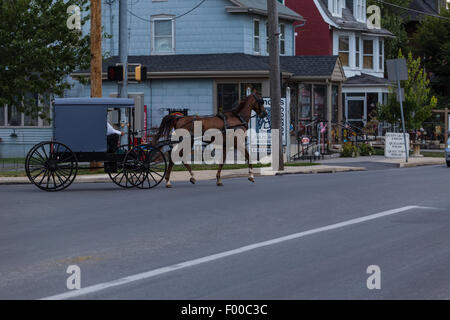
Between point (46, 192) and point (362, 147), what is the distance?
2074 centimetres

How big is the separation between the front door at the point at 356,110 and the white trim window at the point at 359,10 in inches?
258

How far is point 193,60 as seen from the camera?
37250 millimetres

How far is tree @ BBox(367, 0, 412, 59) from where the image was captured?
63781 millimetres

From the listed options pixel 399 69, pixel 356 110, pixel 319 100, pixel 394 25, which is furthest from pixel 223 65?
pixel 394 25

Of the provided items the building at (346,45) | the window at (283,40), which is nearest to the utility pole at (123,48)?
the window at (283,40)

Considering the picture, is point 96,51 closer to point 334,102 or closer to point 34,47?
point 34,47

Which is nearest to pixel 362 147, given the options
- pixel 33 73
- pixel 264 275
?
pixel 33 73

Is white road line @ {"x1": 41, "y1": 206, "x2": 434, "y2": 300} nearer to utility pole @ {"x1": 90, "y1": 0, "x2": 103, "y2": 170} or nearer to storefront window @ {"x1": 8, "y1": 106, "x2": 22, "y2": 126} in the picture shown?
utility pole @ {"x1": 90, "y1": 0, "x2": 103, "y2": 170}

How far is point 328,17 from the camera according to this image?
162 feet

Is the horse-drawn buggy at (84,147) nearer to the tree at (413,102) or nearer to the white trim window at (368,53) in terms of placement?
the tree at (413,102)

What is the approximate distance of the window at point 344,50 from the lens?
50.6 metres

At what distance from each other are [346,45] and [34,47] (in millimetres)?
23724

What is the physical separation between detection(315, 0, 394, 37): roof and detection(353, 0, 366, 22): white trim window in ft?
1.14

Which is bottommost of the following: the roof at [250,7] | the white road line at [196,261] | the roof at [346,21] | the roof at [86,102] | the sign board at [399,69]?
the white road line at [196,261]
